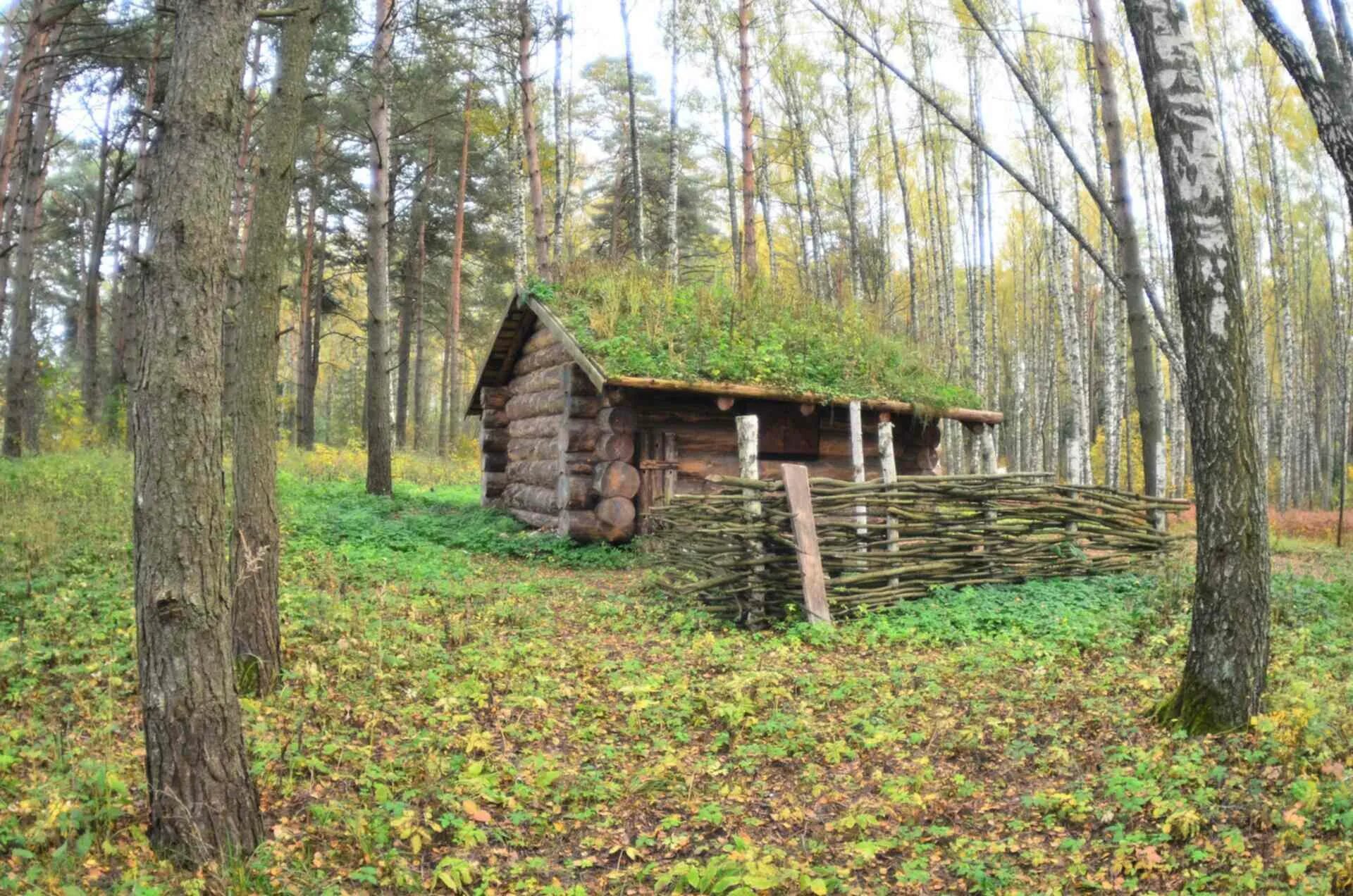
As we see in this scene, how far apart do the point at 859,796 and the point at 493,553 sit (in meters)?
8.17

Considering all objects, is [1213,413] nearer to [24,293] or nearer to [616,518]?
[616,518]

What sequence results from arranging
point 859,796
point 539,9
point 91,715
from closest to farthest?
point 859,796
point 91,715
point 539,9

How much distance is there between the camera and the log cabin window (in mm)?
12055

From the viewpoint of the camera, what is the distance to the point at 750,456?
8.59 meters

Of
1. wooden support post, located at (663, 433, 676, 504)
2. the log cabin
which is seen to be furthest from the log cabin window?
wooden support post, located at (663, 433, 676, 504)

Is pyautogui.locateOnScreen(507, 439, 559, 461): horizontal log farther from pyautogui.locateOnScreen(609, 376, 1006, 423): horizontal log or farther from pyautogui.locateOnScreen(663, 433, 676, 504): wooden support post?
pyautogui.locateOnScreen(609, 376, 1006, 423): horizontal log

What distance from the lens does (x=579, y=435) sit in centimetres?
1211

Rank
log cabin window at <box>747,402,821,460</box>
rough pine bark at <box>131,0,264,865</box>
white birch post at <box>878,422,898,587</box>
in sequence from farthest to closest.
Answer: log cabin window at <box>747,402,821,460</box>
white birch post at <box>878,422,898,587</box>
rough pine bark at <box>131,0,264,865</box>

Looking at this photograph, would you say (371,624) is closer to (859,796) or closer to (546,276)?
(859,796)

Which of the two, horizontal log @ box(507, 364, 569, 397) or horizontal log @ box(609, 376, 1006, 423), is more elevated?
horizontal log @ box(507, 364, 569, 397)

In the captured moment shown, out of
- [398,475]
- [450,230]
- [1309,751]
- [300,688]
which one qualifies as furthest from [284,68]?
[450,230]

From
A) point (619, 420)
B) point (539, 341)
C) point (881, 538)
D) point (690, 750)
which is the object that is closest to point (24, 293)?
point (539, 341)

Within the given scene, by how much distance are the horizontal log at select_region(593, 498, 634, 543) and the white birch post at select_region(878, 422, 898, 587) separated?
389 centimetres

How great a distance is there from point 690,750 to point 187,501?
293 centimetres
